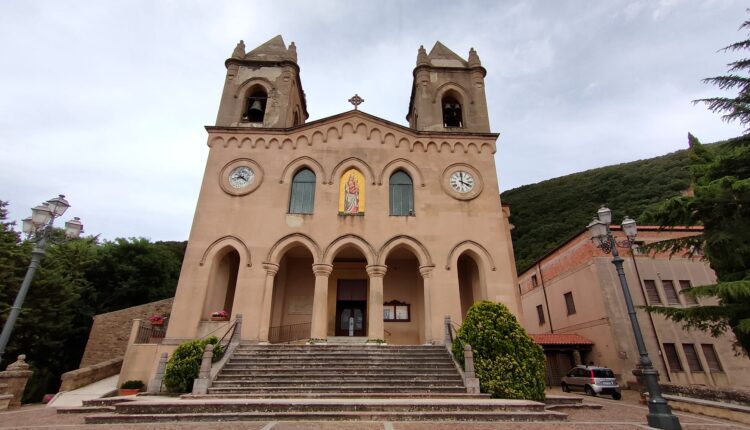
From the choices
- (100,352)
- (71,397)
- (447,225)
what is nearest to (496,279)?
(447,225)

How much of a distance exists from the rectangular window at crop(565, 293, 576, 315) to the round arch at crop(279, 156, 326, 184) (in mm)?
16848

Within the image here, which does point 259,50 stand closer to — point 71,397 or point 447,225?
point 447,225

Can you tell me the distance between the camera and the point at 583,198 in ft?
166

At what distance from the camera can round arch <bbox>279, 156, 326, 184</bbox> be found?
1587 centimetres

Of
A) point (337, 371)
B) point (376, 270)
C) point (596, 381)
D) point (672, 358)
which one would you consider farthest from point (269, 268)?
point (672, 358)

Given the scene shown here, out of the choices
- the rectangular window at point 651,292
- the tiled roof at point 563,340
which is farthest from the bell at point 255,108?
the rectangular window at point 651,292

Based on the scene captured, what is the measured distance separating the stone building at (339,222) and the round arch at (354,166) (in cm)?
7

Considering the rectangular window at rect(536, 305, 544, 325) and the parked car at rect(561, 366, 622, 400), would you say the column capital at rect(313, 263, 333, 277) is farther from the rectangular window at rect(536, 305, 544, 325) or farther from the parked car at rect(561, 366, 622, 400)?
the rectangular window at rect(536, 305, 544, 325)

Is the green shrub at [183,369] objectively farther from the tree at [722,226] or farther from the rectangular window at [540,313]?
the rectangular window at [540,313]

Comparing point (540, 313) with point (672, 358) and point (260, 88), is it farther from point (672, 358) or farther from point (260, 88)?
point (260, 88)

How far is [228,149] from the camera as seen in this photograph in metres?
16.4

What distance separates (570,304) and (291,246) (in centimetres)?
1763

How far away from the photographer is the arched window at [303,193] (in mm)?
15398

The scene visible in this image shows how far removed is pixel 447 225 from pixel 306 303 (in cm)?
704
